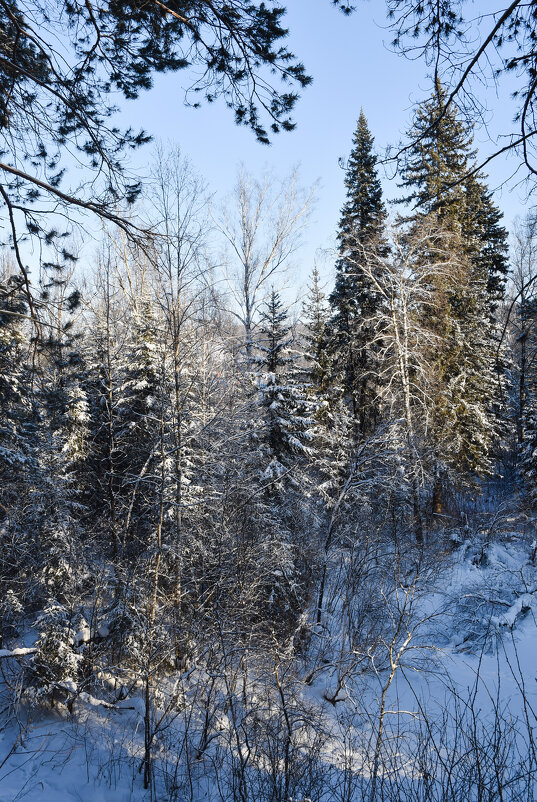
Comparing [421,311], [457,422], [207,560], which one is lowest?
[207,560]

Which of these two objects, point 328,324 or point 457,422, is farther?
point 328,324

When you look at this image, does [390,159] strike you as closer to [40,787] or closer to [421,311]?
[40,787]

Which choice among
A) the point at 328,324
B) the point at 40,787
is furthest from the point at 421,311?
the point at 40,787

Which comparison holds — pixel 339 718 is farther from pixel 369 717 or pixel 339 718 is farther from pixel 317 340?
pixel 317 340

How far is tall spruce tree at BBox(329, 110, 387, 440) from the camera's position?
59.3ft

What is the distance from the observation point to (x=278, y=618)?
12.0 m

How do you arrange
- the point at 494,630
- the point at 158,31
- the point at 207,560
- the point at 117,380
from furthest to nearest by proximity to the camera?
the point at 117,380 → the point at 207,560 → the point at 494,630 → the point at 158,31

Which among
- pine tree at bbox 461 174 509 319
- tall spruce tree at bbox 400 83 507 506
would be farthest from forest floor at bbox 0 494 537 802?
pine tree at bbox 461 174 509 319

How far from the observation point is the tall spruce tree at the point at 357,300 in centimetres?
1806

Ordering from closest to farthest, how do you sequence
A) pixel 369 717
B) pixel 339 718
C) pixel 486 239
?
1. pixel 369 717
2. pixel 339 718
3. pixel 486 239

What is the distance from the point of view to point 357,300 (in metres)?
18.5

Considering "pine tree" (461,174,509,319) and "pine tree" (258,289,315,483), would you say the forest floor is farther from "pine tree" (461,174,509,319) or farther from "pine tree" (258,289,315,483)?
"pine tree" (461,174,509,319)

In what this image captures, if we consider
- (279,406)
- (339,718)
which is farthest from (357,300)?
(339,718)

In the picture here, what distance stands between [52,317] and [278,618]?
10.9m
